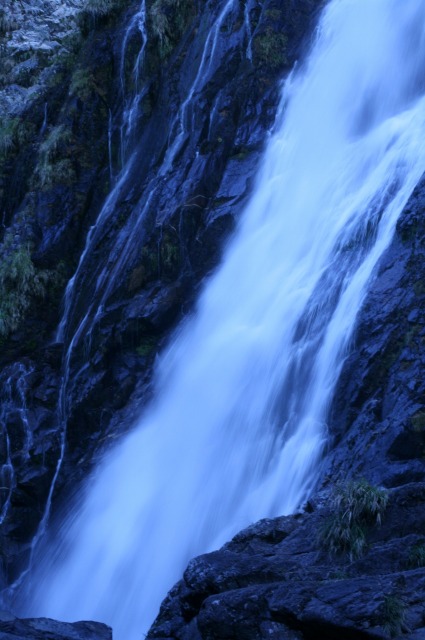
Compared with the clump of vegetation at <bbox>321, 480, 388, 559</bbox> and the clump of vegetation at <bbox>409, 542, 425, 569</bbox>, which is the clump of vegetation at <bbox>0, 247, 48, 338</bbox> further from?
the clump of vegetation at <bbox>409, 542, 425, 569</bbox>

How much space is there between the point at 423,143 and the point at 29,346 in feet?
31.9

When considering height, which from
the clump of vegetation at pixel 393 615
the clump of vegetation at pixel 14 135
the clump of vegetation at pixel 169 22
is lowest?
the clump of vegetation at pixel 393 615

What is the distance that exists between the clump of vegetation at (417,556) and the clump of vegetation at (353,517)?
0.71 m

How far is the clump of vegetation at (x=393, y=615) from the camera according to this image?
586 centimetres

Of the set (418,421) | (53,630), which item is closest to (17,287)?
(53,630)

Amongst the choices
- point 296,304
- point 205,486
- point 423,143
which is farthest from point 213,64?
point 205,486

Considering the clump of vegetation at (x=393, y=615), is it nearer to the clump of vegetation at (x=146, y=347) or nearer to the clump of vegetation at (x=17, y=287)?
the clump of vegetation at (x=146, y=347)

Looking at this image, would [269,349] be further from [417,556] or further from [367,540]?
[417,556]

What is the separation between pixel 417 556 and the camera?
23.0ft

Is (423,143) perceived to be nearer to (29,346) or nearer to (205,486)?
(205,486)

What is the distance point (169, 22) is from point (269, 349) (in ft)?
38.5

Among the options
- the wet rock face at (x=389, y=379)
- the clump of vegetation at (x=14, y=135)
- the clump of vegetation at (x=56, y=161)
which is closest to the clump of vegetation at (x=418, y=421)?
the wet rock face at (x=389, y=379)

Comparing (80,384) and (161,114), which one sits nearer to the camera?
(80,384)

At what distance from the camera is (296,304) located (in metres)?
13.4
